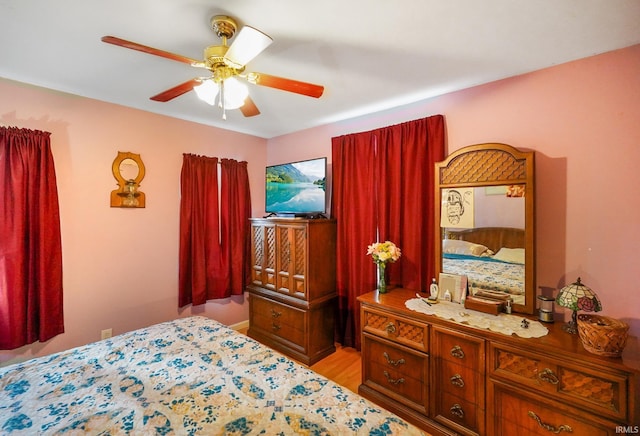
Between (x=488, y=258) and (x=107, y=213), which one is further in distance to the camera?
(x=107, y=213)

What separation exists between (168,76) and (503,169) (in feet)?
8.62

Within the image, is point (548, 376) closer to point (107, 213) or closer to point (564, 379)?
point (564, 379)

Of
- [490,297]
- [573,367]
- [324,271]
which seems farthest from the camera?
[324,271]

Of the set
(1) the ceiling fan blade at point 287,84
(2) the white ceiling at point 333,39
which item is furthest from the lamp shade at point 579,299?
(1) the ceiling fan blade at point 287,84

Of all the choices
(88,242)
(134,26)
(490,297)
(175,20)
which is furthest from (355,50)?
(88,242)

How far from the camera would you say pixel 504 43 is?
165cm

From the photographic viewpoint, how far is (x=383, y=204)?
106 inches

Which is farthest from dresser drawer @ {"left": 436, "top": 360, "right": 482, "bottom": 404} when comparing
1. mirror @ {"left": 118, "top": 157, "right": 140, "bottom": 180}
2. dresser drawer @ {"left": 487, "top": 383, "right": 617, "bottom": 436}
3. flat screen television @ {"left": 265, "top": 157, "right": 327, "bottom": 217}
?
mirror @ {"left": 118, "top": 157, "right": 140, "bottom": 180}

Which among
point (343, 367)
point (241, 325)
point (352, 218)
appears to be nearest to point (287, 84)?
point (352, 218)

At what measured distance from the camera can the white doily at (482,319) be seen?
64.2 inches

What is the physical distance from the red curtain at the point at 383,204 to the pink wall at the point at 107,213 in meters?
1.72

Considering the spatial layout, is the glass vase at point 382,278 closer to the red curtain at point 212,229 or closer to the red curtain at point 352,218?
the red curtain at point 352,218

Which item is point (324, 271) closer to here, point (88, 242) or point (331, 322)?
point (331, 322)

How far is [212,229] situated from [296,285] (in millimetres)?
1258
